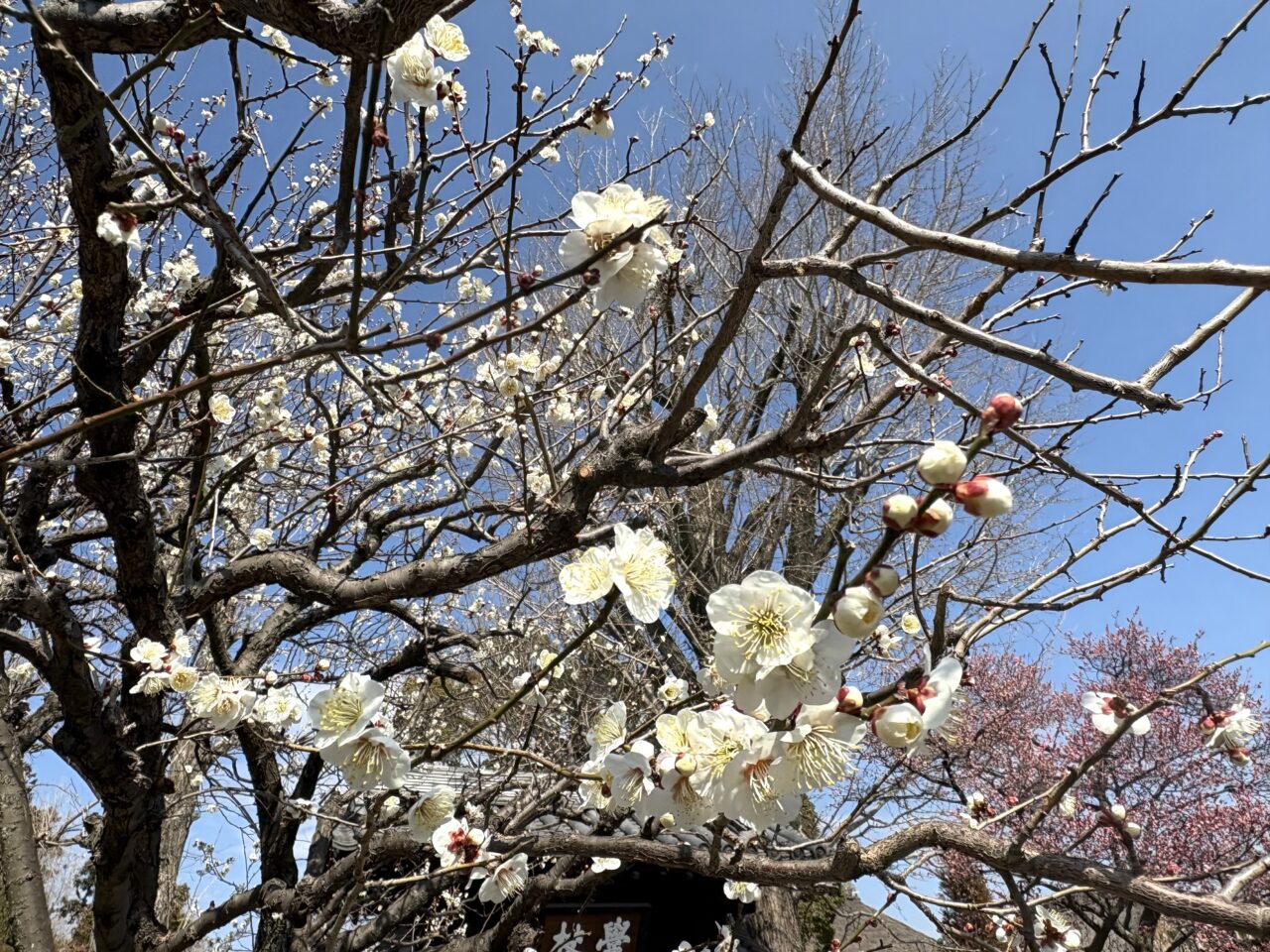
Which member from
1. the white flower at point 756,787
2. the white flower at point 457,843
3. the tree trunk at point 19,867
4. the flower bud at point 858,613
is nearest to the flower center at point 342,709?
the white flower at point 457,843

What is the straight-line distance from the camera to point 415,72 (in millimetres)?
1728

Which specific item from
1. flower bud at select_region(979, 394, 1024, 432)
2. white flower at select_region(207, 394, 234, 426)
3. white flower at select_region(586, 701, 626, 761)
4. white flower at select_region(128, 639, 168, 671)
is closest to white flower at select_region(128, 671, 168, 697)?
white flower at select_region(128, 639, 168, 671)

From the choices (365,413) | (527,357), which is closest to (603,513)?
(527,357)

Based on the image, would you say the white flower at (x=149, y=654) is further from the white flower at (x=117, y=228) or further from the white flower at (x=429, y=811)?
the white flower at (x=117, y=228)

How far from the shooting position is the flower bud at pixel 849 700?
3.14 ft

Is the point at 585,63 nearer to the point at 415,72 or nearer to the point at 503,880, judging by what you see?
the point at 415,72

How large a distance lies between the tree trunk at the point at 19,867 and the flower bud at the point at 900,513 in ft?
11.6

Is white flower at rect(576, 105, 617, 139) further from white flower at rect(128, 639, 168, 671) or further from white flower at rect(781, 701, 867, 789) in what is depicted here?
white flower at rect(128, 639, 168, 671)

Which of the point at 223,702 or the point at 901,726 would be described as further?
the point at 223,702

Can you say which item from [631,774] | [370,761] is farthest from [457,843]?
[631,774]

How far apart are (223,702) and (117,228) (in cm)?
129

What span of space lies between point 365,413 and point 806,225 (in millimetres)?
6226

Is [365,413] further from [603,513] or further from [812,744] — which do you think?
[812,744]

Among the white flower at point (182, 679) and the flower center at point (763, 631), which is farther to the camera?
the white flower at point (182, 679)
